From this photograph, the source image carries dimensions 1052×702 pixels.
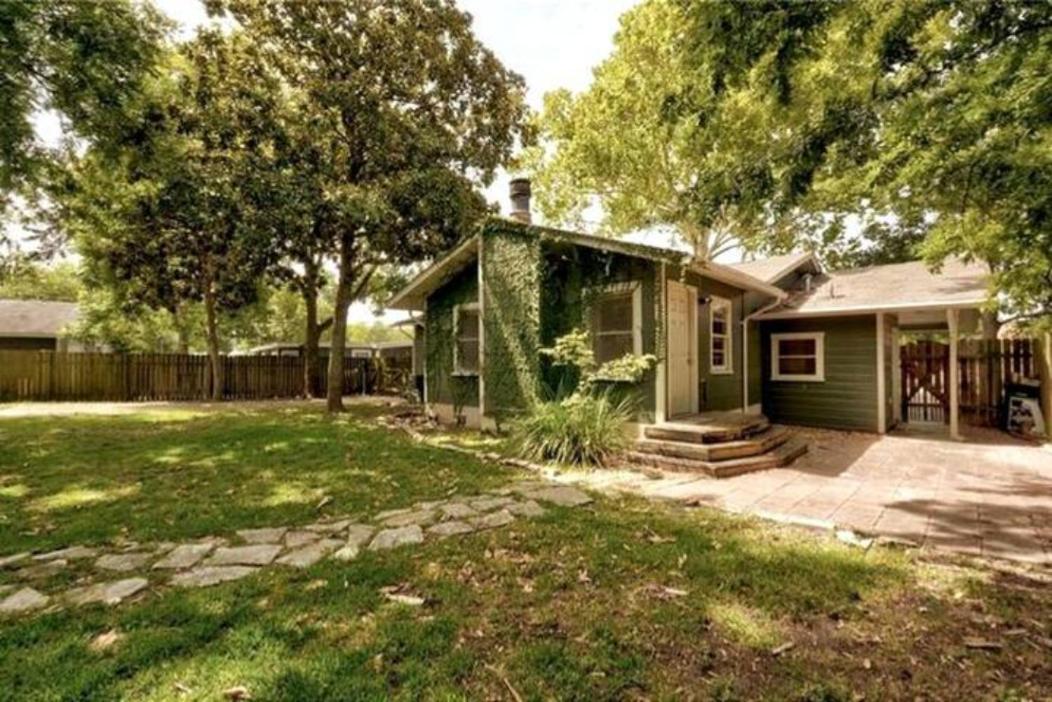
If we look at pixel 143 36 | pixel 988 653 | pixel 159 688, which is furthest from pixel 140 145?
pixel 988 653

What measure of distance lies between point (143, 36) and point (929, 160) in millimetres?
10613

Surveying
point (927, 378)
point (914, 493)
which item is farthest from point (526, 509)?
point (927, 378)

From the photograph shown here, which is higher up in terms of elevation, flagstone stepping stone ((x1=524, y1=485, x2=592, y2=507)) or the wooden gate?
the wooden gate

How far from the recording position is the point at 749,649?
256cm

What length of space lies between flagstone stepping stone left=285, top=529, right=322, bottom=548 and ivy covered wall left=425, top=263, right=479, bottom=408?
6284 mm

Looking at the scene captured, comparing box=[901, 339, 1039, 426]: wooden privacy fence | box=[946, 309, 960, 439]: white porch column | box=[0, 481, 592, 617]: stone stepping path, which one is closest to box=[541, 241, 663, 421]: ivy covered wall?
box=[0, 481, 592, 617]: stone stepping path

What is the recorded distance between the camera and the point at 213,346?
16375mm

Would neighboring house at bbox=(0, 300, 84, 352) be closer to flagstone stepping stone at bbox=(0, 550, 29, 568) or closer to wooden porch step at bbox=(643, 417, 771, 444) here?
flagstone stepping stone at bbox=(0, 550, 29, 568)

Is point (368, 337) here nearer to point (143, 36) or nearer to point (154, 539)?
point (143, 36)

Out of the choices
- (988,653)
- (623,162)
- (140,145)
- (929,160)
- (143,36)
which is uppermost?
(623,162)

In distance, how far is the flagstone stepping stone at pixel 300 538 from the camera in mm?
3927

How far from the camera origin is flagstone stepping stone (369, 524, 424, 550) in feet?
12.8

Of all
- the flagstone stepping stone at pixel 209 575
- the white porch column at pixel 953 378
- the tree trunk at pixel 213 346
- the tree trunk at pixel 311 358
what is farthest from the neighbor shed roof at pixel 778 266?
the tree trunk at pixel 213 346

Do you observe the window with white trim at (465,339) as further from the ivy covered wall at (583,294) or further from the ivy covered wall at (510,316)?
the ivy covered wall at (583,294)
